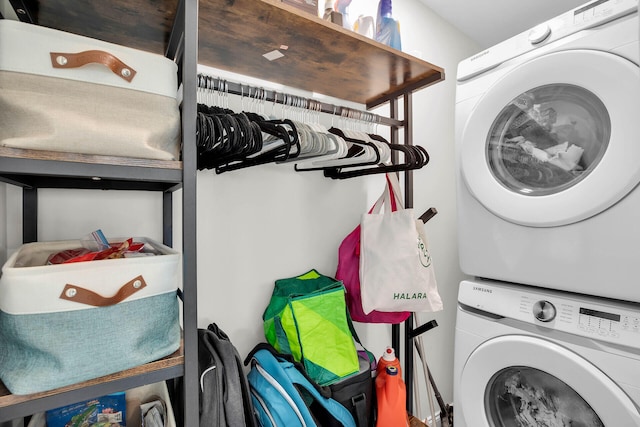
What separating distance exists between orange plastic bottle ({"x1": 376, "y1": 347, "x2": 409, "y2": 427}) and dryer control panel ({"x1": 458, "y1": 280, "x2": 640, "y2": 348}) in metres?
0.41

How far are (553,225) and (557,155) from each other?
26 cm

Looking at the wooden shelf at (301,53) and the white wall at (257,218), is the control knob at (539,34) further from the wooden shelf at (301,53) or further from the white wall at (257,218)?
the white wall at (257,218)

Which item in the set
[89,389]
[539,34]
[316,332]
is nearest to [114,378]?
[89,389]

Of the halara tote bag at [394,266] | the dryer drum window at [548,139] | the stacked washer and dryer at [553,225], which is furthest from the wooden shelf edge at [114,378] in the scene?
the dryer drum window at [548,139]

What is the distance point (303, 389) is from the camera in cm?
106

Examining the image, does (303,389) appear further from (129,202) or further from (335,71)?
(335,71)

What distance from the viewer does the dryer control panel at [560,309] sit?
0.93 m

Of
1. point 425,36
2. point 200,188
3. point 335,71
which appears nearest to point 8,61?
point 200,188

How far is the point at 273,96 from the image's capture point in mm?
1140

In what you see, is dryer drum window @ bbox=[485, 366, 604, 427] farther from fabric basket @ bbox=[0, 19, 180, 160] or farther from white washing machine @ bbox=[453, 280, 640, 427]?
fabric basket @ bbox=[0, 19, 180, 160]

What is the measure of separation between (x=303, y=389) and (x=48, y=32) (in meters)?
1.11

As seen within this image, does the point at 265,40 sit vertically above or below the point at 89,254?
above

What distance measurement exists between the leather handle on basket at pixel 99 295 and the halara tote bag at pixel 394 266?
2.83ft

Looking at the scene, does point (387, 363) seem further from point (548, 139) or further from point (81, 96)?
point (81, 96)
